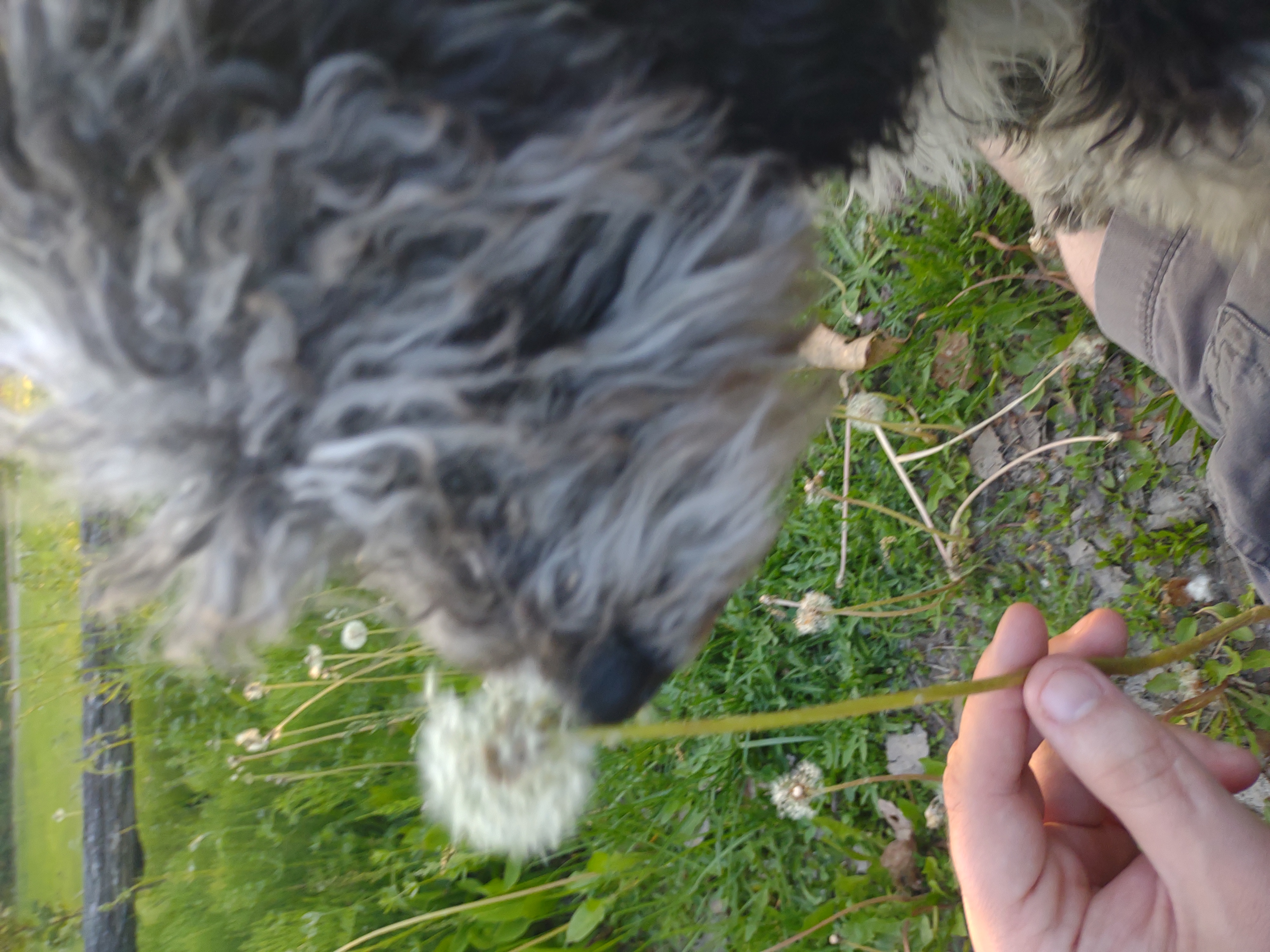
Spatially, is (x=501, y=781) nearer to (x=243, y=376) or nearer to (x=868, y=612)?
(x=243, y=376)

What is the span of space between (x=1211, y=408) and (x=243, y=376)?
1675 mm

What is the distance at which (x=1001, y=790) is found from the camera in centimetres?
128

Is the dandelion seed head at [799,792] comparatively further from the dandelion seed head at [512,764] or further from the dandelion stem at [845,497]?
the dandelion seed head at [512,764]

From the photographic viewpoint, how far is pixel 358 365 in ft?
3.40

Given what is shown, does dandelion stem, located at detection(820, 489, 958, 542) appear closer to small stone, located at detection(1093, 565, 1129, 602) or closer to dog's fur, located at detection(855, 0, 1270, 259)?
small stone, located at detection(1093, 565, 1129, 602)

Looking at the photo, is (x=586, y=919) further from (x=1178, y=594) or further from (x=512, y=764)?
(x=1178, y=594)

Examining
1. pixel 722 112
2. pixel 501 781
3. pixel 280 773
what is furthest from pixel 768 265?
pixel 280 773

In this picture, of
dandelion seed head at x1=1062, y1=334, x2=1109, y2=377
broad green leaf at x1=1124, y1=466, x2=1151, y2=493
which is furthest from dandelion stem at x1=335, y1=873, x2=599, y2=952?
dandelion seed head at x1=1062, y1=334, x2=1109, y2=377

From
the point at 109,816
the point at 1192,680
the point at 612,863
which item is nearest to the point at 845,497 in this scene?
the point at 1192,680

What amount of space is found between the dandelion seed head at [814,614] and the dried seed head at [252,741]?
163cm

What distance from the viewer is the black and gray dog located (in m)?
0.92

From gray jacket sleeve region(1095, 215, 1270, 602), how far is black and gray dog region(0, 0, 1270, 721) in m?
0.38

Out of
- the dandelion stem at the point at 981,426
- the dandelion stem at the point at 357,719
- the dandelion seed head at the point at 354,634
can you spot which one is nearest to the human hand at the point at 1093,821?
the dandelion stem at the point at 981,426

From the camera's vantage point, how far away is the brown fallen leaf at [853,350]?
2.44m
